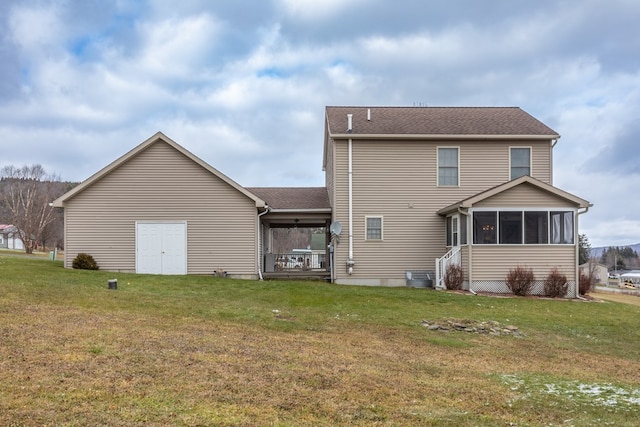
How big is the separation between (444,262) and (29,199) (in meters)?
42.3

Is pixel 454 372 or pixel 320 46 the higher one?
pixel 320 46

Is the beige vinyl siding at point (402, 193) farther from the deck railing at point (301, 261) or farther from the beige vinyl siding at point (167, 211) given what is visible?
the deck railing at point (301, 261)

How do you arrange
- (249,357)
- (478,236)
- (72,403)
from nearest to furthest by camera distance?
(72,403) < (249,357) < (478,236)

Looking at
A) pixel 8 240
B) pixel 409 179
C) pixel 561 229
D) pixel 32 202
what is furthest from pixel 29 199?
pixel 561 229

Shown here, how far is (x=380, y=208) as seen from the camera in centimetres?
1895

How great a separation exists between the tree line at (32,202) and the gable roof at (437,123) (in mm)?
32484

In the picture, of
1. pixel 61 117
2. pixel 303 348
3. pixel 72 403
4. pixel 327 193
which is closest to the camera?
pixel 72 403

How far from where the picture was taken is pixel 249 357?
6.54 metres

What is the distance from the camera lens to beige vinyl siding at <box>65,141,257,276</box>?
17750 millimetres

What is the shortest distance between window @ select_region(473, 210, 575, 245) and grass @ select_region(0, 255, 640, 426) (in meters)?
4.70

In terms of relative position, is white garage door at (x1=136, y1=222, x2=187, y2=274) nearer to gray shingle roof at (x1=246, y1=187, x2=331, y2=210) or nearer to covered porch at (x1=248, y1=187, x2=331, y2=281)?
covered porch at (x1=248, y1=187, x2=331, y2=281)

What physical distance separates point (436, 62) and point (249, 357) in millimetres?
17865

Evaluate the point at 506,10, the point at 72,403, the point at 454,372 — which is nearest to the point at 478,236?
the point at 506,10

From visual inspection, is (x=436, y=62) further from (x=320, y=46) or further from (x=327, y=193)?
(x=327, y=193)
